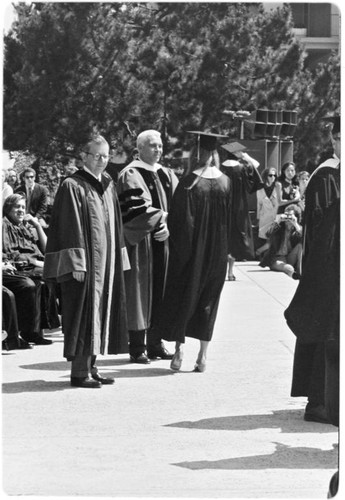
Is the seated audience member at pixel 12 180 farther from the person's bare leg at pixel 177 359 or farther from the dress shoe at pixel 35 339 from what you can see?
the person's bare leg at pixel 177 359

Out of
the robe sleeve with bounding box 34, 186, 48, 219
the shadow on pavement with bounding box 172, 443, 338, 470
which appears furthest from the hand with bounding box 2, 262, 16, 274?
the shadow on pavement with bounding box 172, 443, 338, 470

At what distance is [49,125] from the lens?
2295cm

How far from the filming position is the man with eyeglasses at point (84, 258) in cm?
845

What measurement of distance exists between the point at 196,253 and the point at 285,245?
9.09m

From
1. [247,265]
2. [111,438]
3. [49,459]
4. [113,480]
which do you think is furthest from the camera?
[247,265]

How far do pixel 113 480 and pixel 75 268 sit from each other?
2.85m

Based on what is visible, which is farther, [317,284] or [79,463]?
[317,284]

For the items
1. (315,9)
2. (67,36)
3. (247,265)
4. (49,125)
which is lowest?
(247,265)

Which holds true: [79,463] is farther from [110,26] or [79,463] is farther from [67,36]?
[110,26]

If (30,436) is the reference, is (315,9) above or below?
above


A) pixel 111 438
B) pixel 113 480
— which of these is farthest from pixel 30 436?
pixel 113 480

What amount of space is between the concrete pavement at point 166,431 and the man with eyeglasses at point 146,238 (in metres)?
0.22

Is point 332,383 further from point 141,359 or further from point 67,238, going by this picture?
point 141,359

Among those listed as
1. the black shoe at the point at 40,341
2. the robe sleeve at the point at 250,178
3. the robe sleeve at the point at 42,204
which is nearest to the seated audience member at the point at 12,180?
the robe sleeve at the point at 42,204
